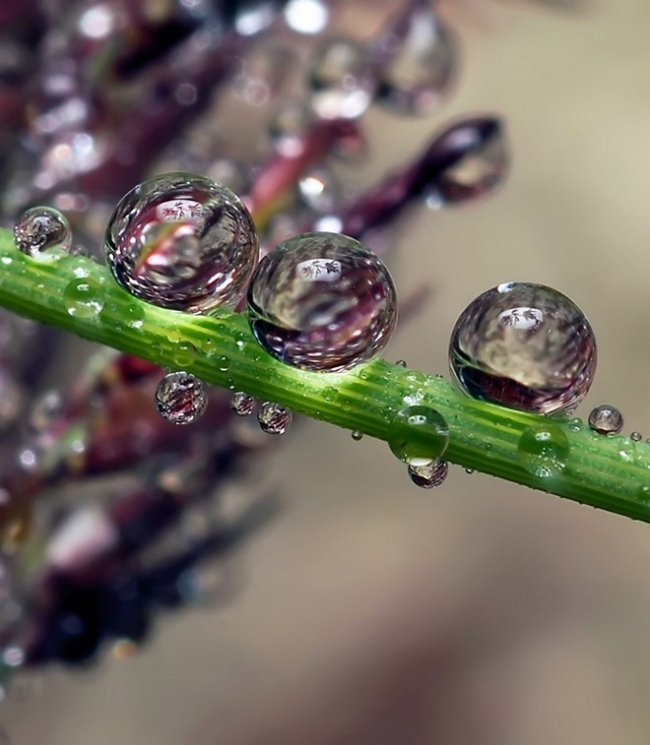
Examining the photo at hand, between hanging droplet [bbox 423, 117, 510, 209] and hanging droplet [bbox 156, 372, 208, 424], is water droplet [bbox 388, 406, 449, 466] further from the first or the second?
hanging droplet [bbox 423, 117, 510, 209]

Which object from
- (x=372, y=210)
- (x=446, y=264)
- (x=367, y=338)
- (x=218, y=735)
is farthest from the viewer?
(x=446, y=264)

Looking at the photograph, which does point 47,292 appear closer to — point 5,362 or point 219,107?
point 5,362

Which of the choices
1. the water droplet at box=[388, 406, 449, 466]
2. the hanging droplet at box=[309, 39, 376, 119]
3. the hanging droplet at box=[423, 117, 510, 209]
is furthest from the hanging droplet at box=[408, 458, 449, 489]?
the hanging droplet at box=[309, 39, 376, 119]

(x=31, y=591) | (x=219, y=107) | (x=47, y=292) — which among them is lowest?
(x=31, y=591)

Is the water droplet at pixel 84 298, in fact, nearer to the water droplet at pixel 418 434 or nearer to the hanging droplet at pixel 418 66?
the water droplet at pixel 418 434

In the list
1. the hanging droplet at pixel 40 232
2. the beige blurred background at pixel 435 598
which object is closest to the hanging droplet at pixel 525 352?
the hanging droplet at pixel 40 232

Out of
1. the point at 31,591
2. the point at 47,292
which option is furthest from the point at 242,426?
the point at 47,292

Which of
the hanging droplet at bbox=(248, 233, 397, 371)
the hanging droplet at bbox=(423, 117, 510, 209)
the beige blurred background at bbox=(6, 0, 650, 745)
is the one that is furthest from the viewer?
the beige blurred background at bbox=(6, 0, 650, 745)
